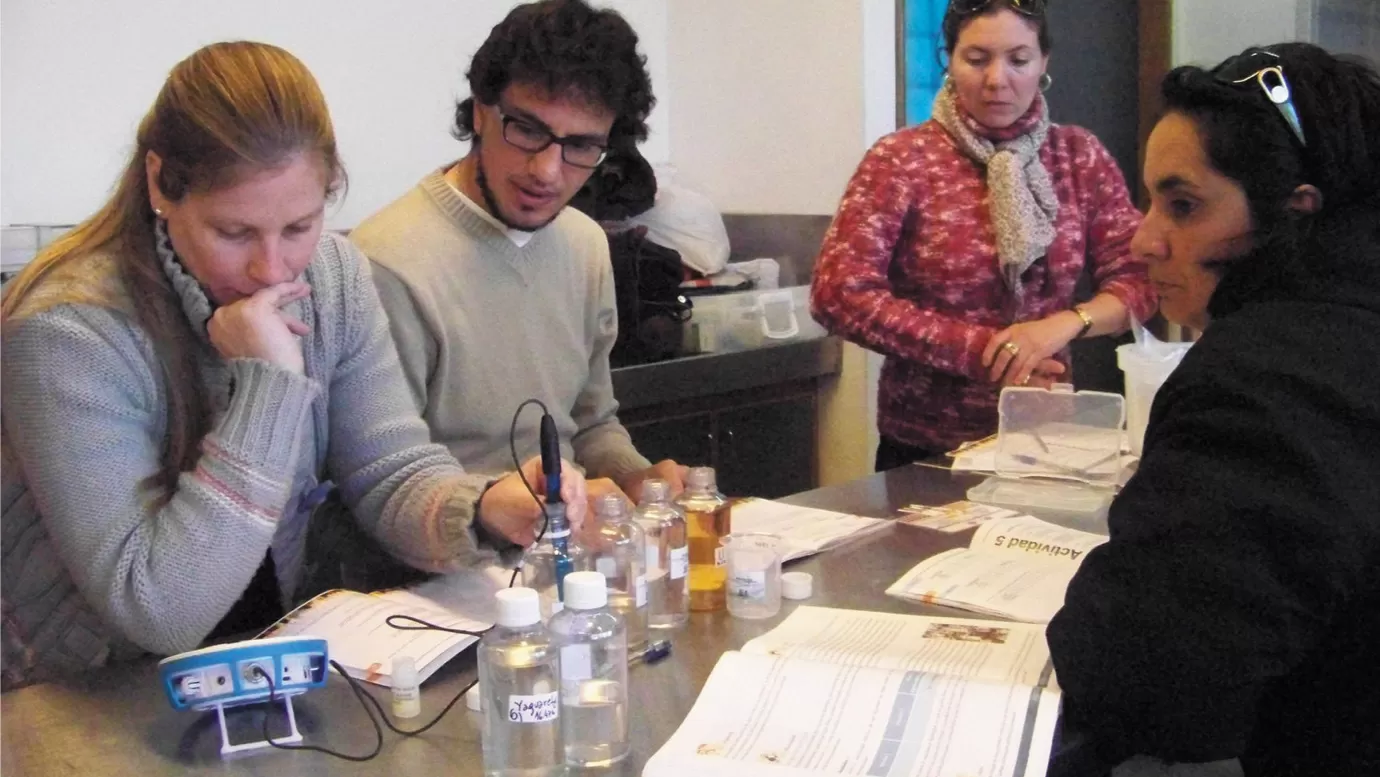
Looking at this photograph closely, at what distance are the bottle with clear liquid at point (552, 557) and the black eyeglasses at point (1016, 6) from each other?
1346mm

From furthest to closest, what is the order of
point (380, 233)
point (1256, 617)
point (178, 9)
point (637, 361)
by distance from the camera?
point (637, 361), point (178, 9), point (380, 233), point (1256, 617)

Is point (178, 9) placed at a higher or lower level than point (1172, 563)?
higher

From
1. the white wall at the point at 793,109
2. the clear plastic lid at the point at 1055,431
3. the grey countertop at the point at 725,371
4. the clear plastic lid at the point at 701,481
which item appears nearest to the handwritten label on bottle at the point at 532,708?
the clear plastic lid at the point at 701,481

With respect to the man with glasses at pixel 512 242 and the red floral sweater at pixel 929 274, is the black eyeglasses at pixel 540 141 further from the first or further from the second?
the red floral sweater at pixel 929 274

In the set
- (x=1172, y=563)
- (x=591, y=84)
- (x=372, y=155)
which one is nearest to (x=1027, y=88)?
(x=591, y=84)

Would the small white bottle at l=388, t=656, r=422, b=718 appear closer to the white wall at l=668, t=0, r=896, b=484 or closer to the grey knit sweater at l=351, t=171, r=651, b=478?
the grey knit sweater at l=351, t=171, r=651, b=478

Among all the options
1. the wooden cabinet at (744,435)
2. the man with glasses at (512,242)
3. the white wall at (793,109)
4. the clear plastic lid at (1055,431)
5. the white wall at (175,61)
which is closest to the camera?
the man with glasses at (512,242)

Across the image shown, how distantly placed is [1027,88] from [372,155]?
1.57 metres

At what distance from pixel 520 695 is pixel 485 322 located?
92cm

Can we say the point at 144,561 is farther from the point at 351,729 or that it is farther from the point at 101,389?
the point at 351,729

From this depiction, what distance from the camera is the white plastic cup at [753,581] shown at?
131 centimetres

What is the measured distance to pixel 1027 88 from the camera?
2.21 m

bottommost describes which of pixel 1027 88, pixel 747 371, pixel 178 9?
pixel 747 371

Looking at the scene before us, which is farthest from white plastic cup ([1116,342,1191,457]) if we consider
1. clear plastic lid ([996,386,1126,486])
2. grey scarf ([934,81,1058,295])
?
grey scarf ([934,81,1058,295])
